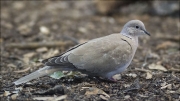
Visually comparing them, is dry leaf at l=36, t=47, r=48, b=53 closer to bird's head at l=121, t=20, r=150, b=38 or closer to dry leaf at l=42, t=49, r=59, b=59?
dry leaf at l=42, t=49, r=59, b=59

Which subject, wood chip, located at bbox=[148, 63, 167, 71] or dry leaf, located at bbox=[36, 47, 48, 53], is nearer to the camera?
wood chip, located at bbox=[148, 63, 167, 71]

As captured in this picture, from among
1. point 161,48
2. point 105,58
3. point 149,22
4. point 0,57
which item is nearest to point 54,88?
point 105,58

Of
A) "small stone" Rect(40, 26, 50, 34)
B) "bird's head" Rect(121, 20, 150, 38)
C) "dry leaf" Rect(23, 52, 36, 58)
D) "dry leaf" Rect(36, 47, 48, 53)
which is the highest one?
"small stone" Rect(40, 26, 50, 34)

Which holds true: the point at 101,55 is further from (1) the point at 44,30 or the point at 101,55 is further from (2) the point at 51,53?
(1) the point at 44,30

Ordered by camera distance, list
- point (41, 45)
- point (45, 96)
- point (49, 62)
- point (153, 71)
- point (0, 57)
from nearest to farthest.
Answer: point (45, 96) < point (49, 62) < point (153, 71) < point (0, 57) < point (41, 45)

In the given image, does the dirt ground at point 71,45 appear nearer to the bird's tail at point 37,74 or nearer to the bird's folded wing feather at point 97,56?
the bird's tail at point 37,74

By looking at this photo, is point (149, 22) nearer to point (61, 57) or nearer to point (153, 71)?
point (153, 71)

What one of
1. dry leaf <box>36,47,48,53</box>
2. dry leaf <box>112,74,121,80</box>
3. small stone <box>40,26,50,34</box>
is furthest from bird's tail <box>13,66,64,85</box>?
small stone <box>40,26,50,34</box>
